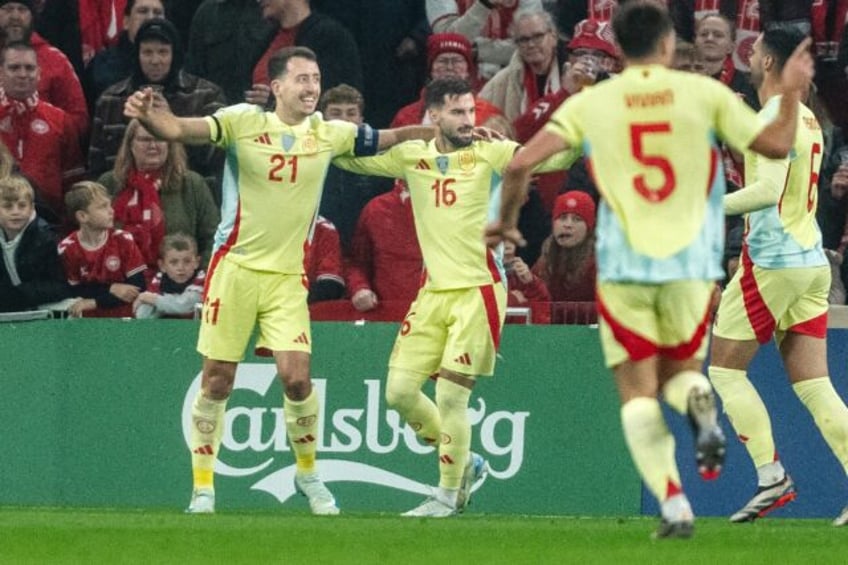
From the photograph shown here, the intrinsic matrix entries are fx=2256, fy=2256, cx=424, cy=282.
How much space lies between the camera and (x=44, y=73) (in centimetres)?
1738

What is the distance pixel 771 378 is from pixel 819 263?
2.21 meters

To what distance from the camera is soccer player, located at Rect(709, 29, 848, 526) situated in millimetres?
12773

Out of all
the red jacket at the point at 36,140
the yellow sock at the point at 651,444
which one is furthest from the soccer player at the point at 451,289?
the red jacket at the point at 36,140

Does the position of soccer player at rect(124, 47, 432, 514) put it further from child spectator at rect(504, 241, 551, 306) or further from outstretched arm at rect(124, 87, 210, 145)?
child spectator at rect(504, 241, 551, 306)

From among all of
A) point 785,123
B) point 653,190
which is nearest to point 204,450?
point 653,190

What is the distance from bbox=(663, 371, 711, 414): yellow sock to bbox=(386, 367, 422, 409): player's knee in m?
3.92

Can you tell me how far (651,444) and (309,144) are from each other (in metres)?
4.63

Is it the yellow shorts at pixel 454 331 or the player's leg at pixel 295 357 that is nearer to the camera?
the player's leg at pixel 295 357

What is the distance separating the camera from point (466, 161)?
13812 mm

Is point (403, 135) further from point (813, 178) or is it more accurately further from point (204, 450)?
point (813, 178)

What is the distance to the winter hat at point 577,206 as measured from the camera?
15383mm

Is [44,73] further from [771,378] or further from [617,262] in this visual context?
[617,262]

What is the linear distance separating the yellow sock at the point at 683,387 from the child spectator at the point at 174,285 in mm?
6118

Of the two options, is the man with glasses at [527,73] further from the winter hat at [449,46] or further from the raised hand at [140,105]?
the raised hand at [140,105]
